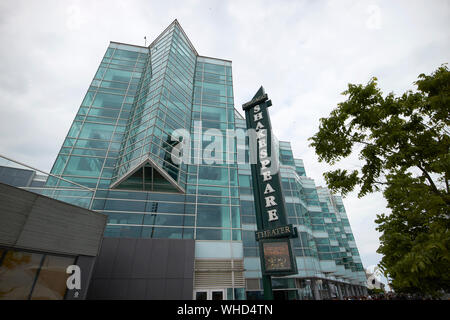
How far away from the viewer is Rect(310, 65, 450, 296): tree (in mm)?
5770

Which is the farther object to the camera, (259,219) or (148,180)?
(148,180)

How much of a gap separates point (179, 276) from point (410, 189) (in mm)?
15424

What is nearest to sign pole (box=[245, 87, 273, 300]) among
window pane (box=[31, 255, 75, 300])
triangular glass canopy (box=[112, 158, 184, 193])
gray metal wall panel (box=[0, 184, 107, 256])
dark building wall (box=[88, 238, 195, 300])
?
dark building wall (box=[88, 238, 195, 300])

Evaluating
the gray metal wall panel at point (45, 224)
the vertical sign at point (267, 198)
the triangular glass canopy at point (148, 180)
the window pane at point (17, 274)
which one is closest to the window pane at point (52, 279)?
the window pane at point (17, 274)

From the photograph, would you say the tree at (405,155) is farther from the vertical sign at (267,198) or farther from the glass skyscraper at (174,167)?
the glass skyscraper at (174,167)

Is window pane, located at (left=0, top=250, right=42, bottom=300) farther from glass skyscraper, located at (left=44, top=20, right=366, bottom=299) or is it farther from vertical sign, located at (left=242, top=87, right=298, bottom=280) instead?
vertical sign, located at (left=242, top=87, right=298, bottom=280)

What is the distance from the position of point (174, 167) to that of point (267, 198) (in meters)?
10.1

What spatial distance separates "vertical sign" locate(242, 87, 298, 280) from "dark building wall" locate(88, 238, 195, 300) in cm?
647

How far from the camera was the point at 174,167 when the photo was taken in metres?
21.5

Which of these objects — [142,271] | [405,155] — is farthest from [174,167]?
[405,155]

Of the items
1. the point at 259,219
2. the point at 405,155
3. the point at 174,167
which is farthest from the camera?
the point at 174,167

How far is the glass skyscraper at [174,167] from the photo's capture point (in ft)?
61.9

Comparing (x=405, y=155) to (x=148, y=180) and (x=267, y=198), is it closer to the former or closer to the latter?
(x=267, y=198)

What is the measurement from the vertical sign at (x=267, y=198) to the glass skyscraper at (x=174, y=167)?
5873mm
